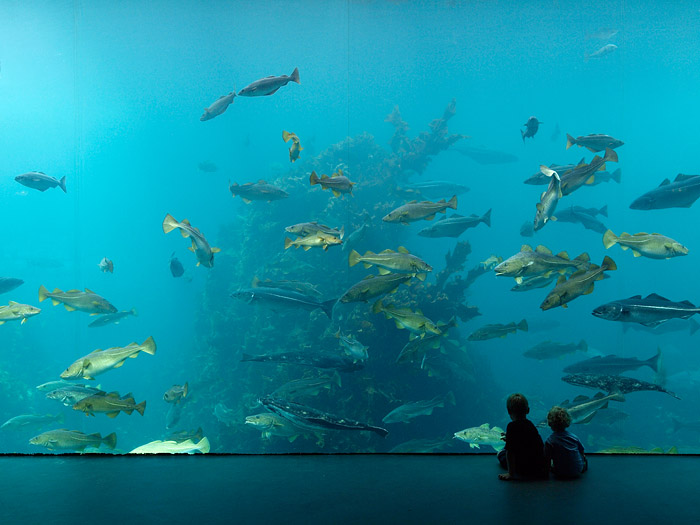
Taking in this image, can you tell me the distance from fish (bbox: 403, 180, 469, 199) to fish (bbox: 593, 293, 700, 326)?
5265 mm

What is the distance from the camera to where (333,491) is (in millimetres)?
2764

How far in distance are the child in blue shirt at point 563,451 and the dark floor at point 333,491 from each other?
91 millimetres

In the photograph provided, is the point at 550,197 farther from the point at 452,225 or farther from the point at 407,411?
the point at 407,411

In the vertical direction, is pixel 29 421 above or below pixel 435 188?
below

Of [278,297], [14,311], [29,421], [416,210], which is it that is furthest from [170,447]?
[416,210]

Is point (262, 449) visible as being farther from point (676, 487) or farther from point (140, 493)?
point (676, 487)

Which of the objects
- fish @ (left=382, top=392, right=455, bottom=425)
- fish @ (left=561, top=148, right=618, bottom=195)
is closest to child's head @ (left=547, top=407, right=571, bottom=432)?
fish @ (left=561, top=148, right=618, bottom=195)

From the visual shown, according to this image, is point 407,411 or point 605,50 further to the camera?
point 605,50

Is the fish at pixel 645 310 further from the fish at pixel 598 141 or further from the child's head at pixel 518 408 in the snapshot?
the fish at pixel 598 141

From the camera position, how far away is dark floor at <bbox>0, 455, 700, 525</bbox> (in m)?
2.36

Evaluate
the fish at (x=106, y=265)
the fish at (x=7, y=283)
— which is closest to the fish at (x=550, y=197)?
the fish at (x=106, y=265)

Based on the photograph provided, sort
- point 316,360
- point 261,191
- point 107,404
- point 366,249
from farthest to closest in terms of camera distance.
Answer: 1. point 366,249
2. point 261,191
3. point 316,360
4. point 107,404

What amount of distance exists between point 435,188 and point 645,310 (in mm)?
5567

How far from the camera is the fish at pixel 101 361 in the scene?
14.1 feet
